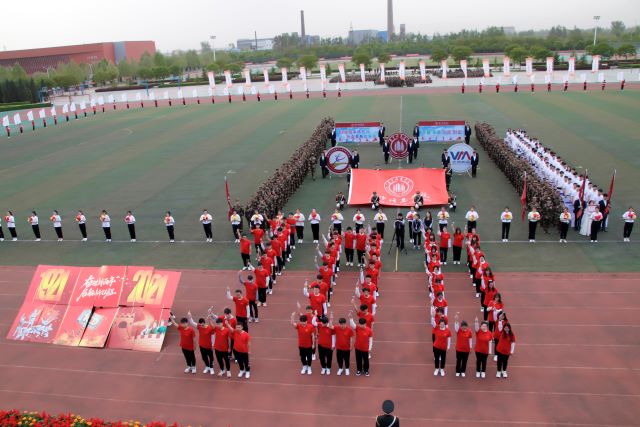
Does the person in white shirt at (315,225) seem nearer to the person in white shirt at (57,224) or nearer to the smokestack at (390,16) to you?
the person in white shirt at (57,224)

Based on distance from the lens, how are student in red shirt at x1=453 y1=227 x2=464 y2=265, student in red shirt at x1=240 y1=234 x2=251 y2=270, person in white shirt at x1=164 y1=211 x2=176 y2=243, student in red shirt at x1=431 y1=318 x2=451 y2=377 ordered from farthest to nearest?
person in white shirt at x1=164 y1=211 x2=176 y2=243 < student in red shirt at x1=240 y1=234 x2=251 y2=270 < student in red shirt at x1=453 y1=227 x2=464 y2=265 < student in red shirt at x1=431 y1=318 x2=451 y2=377

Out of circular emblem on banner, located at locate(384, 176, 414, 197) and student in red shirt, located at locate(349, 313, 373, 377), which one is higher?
circular emblem on banner, located at locate(384, 176, 414, 197)

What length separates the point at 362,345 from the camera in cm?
972

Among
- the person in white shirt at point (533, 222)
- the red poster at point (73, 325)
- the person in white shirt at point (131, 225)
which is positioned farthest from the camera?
the person in white shirt at point (131, 225)

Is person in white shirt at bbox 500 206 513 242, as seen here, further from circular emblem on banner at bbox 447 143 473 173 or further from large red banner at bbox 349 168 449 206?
circular emblem on banner at bbox 447 143 473 173

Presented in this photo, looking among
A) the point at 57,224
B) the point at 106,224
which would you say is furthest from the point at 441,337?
the point at 57,224

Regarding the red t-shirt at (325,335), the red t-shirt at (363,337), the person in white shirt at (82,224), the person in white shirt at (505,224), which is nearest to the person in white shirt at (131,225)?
the person in white shirt at (82,224)

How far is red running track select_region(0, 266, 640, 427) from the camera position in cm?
892

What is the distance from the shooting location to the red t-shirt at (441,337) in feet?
31.0

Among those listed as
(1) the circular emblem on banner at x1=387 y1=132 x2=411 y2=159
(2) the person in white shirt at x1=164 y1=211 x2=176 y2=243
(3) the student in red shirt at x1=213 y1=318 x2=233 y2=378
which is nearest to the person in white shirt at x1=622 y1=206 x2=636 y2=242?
(1) the circular emblem on banner at x1=387 y1=132 x2=411 y2=159

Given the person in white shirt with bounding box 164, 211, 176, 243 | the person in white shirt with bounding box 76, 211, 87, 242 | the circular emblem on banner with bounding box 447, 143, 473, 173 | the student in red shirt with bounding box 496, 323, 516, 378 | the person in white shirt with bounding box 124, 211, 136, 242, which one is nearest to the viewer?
the student in red shirt with bounding box 496, 323, 516, 378

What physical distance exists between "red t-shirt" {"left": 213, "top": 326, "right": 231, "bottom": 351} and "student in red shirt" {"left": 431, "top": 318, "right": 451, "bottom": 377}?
12.8ft

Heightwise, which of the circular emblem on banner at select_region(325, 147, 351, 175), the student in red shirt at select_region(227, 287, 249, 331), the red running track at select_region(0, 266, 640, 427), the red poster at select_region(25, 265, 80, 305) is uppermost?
the circular emblem on banner at select_region(325, 147, 351, 175)

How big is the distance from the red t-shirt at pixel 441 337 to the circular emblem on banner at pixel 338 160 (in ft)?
50.3
